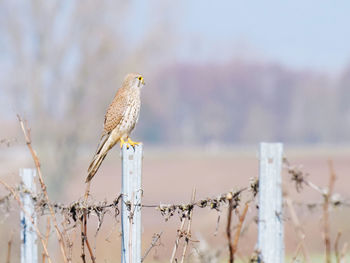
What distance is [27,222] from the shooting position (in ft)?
15.9

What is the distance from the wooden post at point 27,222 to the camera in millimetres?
4809

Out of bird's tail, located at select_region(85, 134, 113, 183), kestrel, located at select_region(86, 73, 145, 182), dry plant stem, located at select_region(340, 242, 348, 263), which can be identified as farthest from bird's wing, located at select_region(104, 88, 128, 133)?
dry plant stem, located at select_region(340, 242, 348, 263)

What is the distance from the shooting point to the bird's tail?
5.05m

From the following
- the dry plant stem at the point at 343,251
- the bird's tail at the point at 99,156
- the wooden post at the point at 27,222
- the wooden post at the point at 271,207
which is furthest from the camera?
the bird's tail at the point at 99,156

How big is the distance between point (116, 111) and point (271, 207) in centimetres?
382

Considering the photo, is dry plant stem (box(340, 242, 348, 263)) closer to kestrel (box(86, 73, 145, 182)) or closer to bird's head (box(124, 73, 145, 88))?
kestrel (box(86, 73, 145, 182))

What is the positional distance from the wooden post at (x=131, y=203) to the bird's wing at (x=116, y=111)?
2.60 meters

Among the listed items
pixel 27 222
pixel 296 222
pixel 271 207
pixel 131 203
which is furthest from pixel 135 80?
pixel 296 222

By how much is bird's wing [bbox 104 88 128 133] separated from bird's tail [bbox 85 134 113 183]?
11 cm

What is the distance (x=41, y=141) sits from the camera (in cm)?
2908

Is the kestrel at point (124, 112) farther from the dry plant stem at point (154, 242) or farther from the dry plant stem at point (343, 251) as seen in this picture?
the dry plant stem at point (343, 251)

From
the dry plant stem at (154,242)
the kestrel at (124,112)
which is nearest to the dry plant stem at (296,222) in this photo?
the dry plant stem at (154,242)

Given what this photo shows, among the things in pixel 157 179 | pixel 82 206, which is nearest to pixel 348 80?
pixel 157 179

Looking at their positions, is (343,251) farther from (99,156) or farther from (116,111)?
(116,111)
